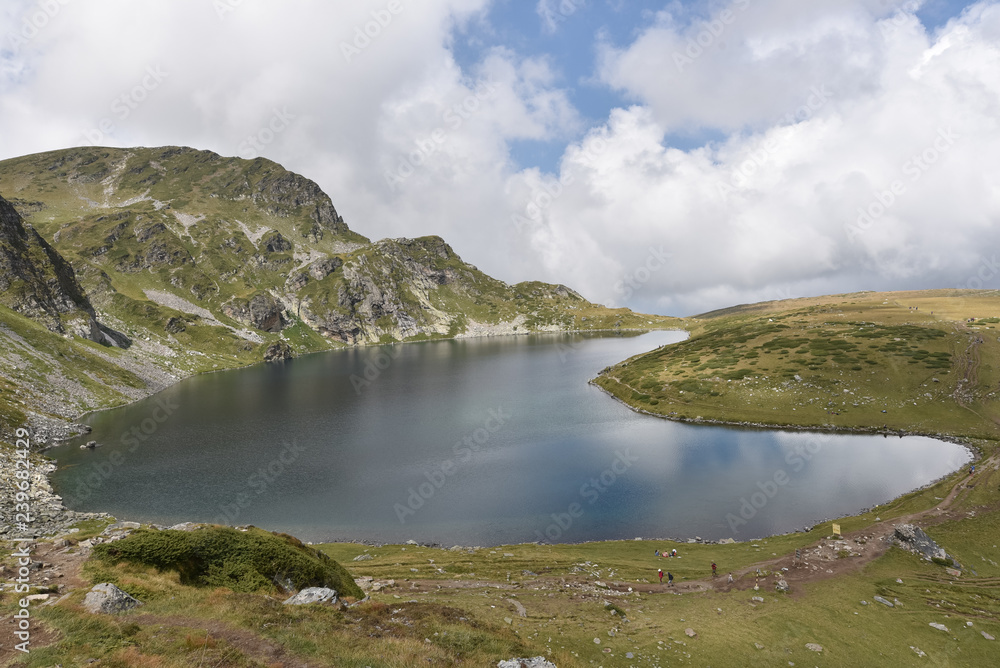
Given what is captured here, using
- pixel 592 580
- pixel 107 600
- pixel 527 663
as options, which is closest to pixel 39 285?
pixel 107 600

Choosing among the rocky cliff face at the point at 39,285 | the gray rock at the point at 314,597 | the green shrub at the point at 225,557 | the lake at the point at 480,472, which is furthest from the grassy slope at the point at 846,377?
the rocky cliff face at the point at 39,285

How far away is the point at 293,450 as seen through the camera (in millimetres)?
84438

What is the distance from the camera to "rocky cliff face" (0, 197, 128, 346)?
151 meters

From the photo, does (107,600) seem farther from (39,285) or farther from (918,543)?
(39,285)

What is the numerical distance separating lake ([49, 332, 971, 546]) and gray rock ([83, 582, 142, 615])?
3683 centimetres

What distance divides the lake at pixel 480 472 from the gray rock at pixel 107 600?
1450 inches

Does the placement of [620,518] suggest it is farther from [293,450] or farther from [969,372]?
[969,372]

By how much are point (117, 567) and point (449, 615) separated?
16991 millimetres

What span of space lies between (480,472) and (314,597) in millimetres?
49272

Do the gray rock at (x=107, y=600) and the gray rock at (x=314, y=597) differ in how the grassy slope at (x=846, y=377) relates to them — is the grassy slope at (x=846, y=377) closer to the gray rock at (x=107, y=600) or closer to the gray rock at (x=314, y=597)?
the gray rock at (x=314, y=597)

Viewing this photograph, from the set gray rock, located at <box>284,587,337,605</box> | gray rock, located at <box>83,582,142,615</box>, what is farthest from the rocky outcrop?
gray rock, located at <box>83,582,142,615</box>

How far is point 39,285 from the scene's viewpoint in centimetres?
15975

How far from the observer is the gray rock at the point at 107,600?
1788 cm

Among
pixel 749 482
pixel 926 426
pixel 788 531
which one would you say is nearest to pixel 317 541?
pixel 788 531
